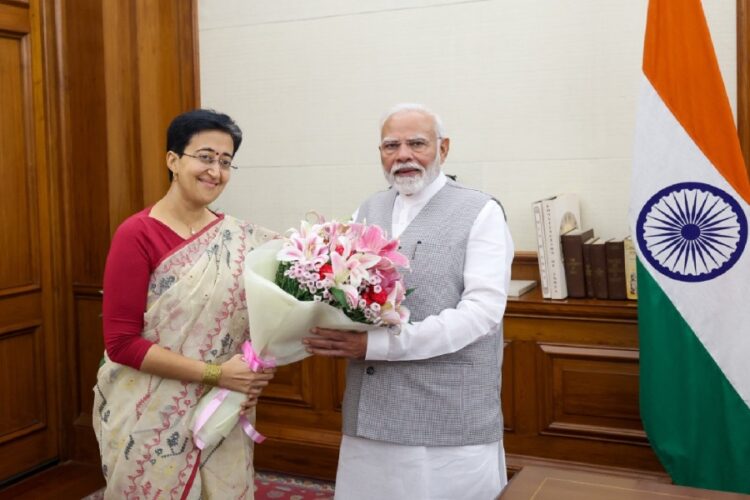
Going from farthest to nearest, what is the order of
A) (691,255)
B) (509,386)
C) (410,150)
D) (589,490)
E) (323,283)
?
(509,386) < (691,255) < (410,150) < (323,283) < (589,490)

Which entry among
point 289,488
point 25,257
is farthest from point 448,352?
point 25,257

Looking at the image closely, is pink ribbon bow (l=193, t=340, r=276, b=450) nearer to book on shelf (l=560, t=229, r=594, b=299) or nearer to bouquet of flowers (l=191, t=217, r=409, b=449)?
bouquet of flowers (l=191, t=217, r=409, b=449)

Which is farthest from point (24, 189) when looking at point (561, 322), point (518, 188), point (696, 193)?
point (696, 193)

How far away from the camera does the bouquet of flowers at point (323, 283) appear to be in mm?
1713

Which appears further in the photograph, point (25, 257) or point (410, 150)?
point (25, 257)

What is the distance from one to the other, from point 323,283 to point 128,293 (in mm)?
517

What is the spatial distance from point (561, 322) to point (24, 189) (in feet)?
7.83

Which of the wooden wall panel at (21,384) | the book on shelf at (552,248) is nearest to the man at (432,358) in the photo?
the book on shelf at (552,248)

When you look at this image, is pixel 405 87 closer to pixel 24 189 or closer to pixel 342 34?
pixel 342 34

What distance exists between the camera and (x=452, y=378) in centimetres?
197

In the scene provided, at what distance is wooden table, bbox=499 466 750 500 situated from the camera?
1417 millimetres

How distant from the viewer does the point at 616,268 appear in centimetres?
291

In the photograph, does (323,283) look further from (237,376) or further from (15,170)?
(15,170)

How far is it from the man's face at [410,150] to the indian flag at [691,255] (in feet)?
2.84
